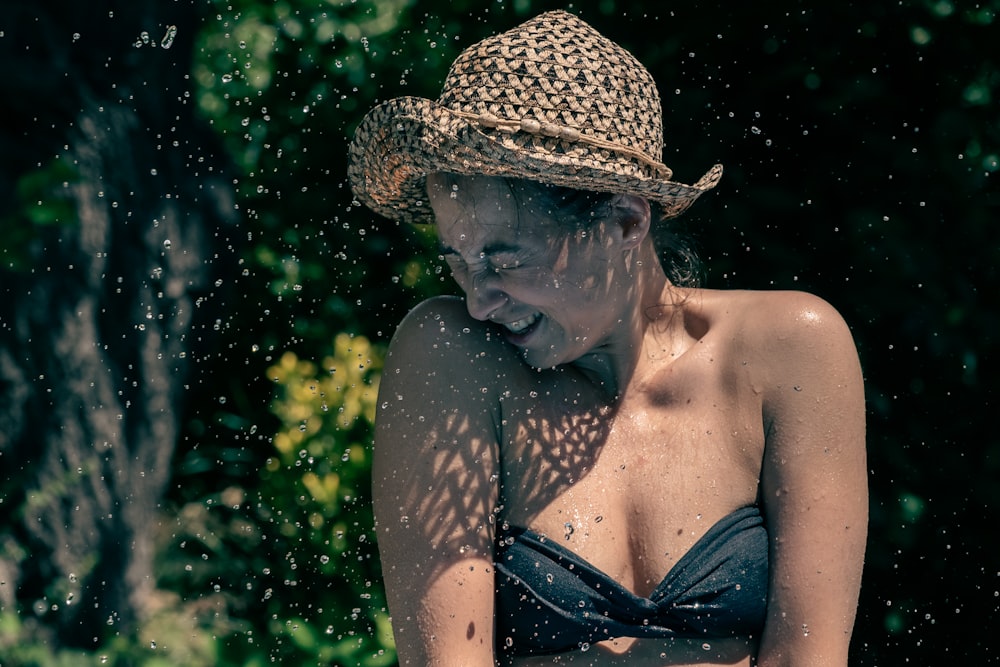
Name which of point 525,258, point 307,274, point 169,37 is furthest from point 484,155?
point 169,37

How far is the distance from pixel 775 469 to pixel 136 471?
9.71ft

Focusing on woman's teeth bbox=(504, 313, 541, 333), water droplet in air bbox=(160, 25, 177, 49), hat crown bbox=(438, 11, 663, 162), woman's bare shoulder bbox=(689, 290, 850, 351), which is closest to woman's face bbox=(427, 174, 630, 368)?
woman's teeth bbox=(504, 313, 541, 333)

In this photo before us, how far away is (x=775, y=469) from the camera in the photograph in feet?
7.93

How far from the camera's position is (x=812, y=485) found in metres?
2.38

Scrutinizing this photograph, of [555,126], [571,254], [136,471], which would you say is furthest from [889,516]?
[136,471]

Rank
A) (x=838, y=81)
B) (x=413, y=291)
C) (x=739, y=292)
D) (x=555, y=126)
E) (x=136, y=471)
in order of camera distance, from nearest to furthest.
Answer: (x=555, y=126)
(x=739, y=292)
(x=838, y=81)
(x=413, y=291)
(x=136, y=471)

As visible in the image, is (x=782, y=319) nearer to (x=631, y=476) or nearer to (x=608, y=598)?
(x=631, y=476)

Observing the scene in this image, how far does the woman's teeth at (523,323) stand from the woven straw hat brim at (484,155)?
265 millimetres

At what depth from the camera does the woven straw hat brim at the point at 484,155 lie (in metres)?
2.06

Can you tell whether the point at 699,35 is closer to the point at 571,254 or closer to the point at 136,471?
the point at 571,254

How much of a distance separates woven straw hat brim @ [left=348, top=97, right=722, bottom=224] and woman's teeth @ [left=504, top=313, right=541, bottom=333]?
265 mm

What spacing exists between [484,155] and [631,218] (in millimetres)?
374

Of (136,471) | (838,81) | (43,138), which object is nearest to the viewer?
(838,81)

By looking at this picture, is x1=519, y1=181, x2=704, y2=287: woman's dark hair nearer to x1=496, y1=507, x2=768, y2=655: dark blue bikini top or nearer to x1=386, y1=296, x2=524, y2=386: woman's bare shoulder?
x1=386, y1=296, x2=524, y2=386: woman's bare shoulder
